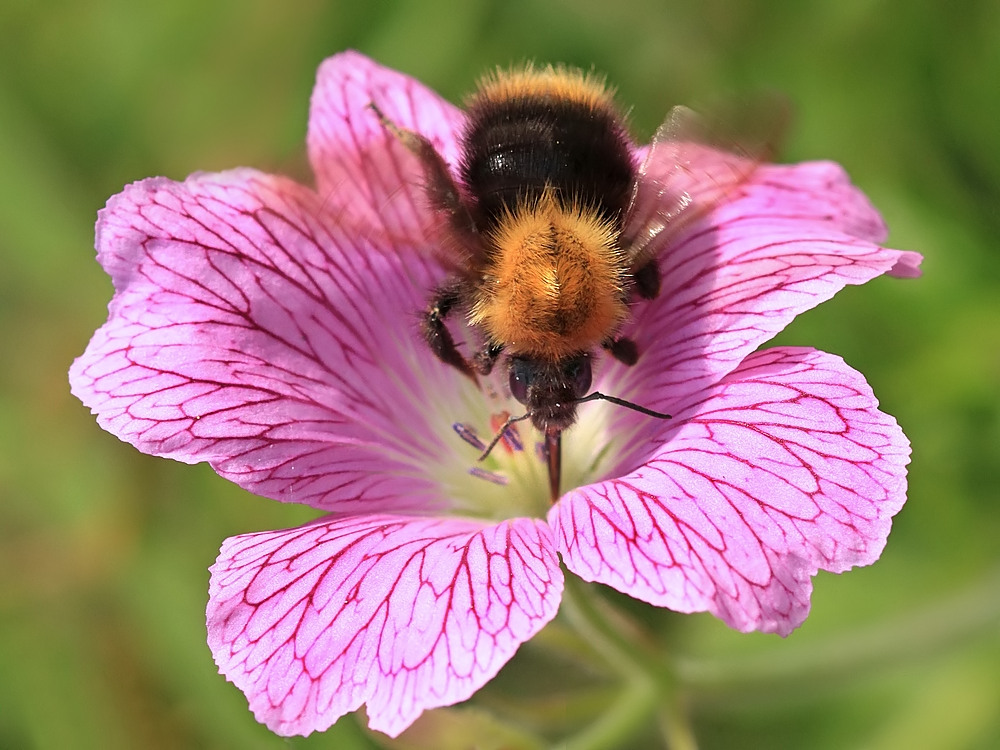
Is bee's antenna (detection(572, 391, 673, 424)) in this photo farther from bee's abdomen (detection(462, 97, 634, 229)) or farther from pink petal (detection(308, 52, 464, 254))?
pink petal (detection(308, 52, 464, 254))

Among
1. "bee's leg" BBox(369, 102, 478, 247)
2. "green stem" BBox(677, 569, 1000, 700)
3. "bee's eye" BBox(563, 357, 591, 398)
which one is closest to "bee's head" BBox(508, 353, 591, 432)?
"bee's eye" BBox(563, 357, 591, 398)

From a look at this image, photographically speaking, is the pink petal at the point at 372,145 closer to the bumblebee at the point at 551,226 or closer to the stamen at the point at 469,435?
the bumblebee at the point at 551,226

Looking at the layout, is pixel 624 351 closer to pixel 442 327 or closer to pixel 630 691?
pixel 442 327

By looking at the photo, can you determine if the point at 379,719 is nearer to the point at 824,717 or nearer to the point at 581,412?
the point at 581,412

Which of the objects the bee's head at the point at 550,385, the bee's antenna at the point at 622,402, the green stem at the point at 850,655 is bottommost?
the green stem at the point at 850,655

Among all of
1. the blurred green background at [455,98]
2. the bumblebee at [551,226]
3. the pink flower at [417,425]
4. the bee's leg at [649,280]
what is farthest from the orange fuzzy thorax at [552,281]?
the blurred green background at [455,98]

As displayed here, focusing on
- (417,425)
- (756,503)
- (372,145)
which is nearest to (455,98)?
(372,145)

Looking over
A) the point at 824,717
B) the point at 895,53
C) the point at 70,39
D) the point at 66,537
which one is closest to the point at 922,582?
the point at 824,717
